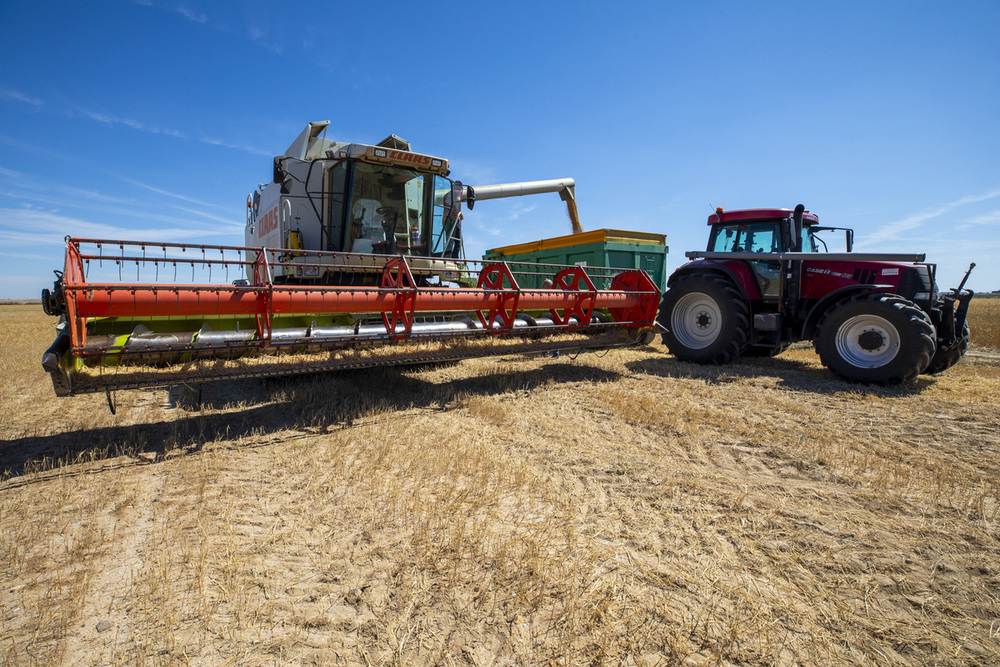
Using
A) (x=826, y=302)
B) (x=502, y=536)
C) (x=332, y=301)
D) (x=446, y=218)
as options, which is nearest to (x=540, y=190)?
(x=446, y=218)

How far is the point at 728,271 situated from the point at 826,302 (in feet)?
3.81

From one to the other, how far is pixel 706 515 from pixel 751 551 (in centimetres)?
30

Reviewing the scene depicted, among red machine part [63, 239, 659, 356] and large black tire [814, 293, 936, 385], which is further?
large black tire [814, 293, 936, 385]

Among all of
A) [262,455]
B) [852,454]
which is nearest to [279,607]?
[262,455]

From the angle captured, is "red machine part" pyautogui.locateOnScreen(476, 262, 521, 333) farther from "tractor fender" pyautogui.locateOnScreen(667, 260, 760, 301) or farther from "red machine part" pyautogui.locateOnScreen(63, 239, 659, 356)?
"tractor fender" pyautogui.locateOnScreen(667, 260, 760, 301)

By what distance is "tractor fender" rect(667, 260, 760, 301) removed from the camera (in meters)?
6.11

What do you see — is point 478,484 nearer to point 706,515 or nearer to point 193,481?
point 706,515

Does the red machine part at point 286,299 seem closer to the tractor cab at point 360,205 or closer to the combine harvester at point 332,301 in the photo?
the combine harvester at point 332,301

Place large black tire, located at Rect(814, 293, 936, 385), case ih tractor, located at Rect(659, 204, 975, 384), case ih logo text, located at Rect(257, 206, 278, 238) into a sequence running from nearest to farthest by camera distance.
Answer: large black tire, located at Rect(814, 293, 936, 385) → case ih tractor, located at Rect(659, 204, 975, 384) → case ih logo text, located at Rect(257, 206, 278, 238)

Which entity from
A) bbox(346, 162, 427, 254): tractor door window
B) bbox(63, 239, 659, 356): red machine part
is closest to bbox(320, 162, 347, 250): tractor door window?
bbox(346, 162, 427, 254): tractor door window

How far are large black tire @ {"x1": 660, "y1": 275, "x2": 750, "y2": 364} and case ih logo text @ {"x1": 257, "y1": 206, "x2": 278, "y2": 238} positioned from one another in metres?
4.98

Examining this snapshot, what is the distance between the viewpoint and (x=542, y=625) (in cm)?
153

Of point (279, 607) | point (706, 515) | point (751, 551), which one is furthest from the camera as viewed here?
point (706, 515)

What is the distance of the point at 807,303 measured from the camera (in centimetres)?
575
